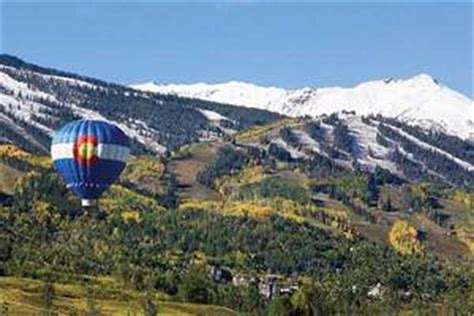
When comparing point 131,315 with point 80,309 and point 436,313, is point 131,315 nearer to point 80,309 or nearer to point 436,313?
point 80,309

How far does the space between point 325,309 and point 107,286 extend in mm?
37487

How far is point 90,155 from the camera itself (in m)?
175

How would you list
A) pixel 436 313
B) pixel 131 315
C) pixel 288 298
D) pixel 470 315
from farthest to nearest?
pixel 288 298 → pixel 436 313 → pixel 131 315 → pixel 470 315

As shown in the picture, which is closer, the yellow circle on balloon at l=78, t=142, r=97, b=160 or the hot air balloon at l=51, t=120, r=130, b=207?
the yellow circle on balloon at l=78, t=142, r=97, b=160

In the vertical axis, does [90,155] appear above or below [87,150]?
below

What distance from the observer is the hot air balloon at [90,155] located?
176 m

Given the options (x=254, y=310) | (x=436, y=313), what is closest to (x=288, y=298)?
(x=254, y=310)

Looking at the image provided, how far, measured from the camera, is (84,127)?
179 m

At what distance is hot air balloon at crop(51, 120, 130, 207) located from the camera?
176125mm

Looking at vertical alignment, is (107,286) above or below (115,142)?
below

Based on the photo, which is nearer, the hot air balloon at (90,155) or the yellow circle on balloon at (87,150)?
the yellow circle on balloon at (87,150)

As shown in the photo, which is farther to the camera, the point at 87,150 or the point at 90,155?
the point at 87,150

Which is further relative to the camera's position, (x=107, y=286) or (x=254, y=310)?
(x=107, y=286)

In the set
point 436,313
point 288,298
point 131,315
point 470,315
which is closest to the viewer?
point 470,315
